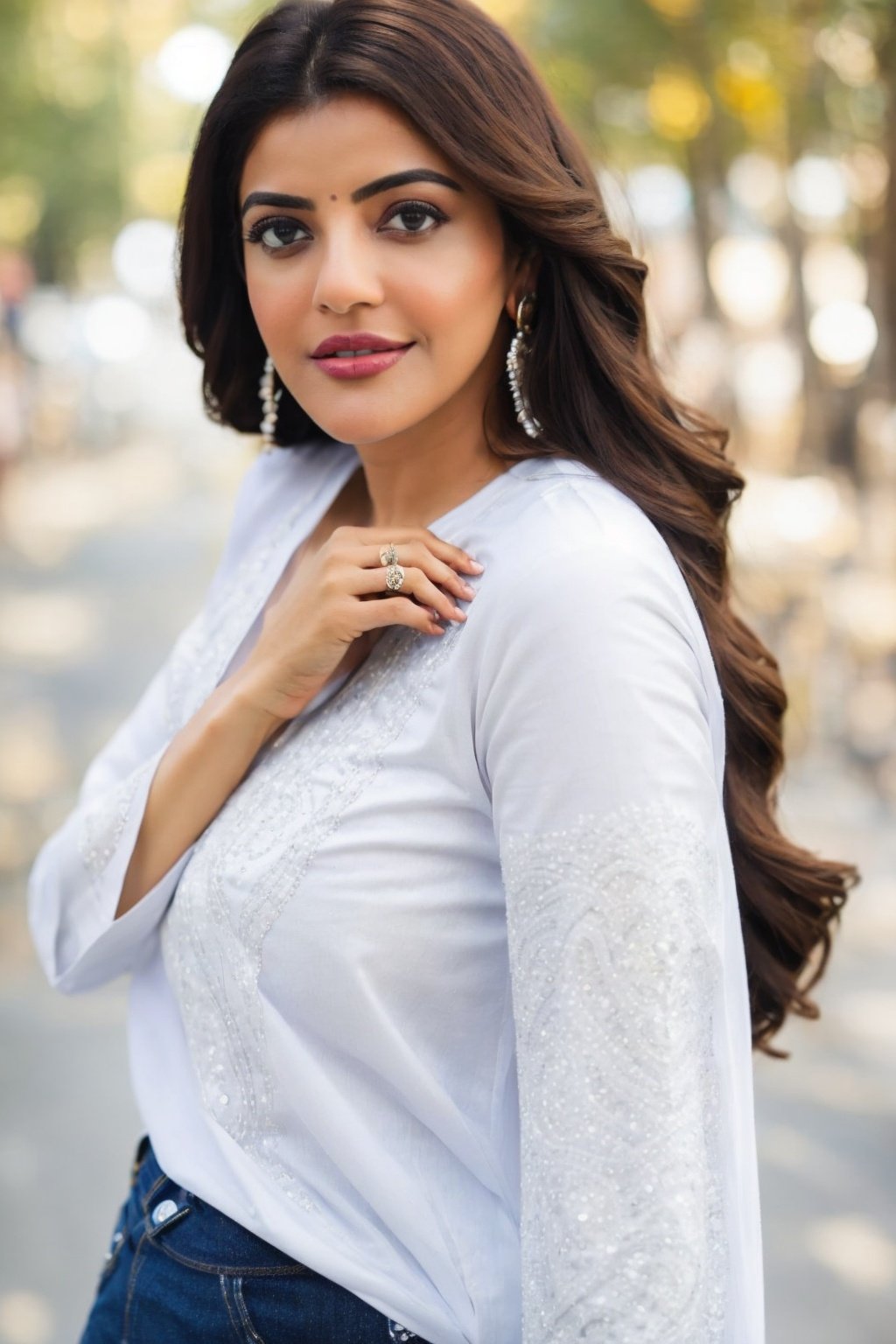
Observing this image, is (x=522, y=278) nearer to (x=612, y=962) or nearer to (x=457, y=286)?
(x=457, y=286)

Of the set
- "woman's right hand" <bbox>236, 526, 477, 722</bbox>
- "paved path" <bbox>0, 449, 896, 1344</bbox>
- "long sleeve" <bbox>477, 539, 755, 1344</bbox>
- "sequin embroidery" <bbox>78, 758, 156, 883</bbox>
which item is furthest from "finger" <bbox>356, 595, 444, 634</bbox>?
"paved path" <bbox>0, 449, 896, 1344</bbox>

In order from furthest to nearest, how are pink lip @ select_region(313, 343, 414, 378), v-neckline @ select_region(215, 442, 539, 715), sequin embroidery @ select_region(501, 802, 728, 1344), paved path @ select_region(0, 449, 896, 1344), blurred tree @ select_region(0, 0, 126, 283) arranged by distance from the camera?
blurred tree @ select_region(0, 0, 126, 283) → paved path @ select_region(0, 449, 896, 1344) → v-neckline @ select_region(215, 442, 539, 715) → pink lip @ select_region(313, 343, 414, 378) → sequin embroidery @ select_region(501, 802, 728, 1344)

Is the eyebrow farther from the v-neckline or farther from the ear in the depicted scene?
the v-neckline

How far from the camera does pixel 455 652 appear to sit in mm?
1340

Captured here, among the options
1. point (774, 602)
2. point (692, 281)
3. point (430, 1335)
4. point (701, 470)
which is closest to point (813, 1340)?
point (430, 1335)

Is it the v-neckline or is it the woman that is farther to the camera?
the v-neckline

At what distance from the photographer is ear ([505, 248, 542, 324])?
1547 millimetres

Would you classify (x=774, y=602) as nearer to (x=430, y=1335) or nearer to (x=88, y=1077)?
(x=88, y=1077)

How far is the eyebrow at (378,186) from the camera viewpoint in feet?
4.58

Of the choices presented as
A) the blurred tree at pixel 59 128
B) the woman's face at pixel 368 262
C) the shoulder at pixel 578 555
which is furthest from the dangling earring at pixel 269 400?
the blurred tree at pixel 59 128

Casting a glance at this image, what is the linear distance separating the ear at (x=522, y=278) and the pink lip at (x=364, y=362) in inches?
5.8

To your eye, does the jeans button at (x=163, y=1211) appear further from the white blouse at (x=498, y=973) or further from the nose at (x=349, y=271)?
the nose at (x=349, y=271)

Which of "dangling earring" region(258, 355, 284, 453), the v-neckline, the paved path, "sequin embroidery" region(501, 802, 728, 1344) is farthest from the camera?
the paved path

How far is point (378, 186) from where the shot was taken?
1.40 m
